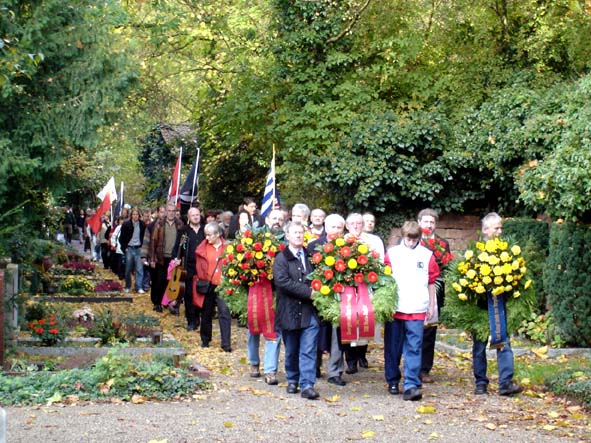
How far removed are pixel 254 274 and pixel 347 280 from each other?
155cm

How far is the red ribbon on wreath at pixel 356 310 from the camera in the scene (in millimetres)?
11242

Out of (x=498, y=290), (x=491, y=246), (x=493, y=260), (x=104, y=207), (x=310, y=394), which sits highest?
(x=104, y=207)

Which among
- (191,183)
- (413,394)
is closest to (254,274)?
(413,394)

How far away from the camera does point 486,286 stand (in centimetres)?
1136

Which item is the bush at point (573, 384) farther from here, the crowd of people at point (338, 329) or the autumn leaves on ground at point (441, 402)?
the crowd of people at point (338, 329)

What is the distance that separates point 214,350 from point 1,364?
12.6 feet

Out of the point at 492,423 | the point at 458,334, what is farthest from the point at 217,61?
the point at 492,423

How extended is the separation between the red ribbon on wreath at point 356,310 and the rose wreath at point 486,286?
0.95m

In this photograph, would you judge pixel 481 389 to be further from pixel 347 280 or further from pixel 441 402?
pixel 347 280

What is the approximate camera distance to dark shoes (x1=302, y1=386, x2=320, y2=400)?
36.6 ft

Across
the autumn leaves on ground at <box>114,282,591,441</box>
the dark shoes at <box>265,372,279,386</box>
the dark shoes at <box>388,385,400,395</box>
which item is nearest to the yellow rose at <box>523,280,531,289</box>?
the autumn leaves on ground at <box>114,282,591,441</box>

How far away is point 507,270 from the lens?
11211 mm

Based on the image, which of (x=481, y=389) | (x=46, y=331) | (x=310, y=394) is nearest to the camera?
(x=310, y=394)

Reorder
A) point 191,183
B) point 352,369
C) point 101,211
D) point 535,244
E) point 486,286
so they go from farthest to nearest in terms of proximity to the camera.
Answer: point 101,211
point 191,183
point 535,244
point 352,369
point 486,286
